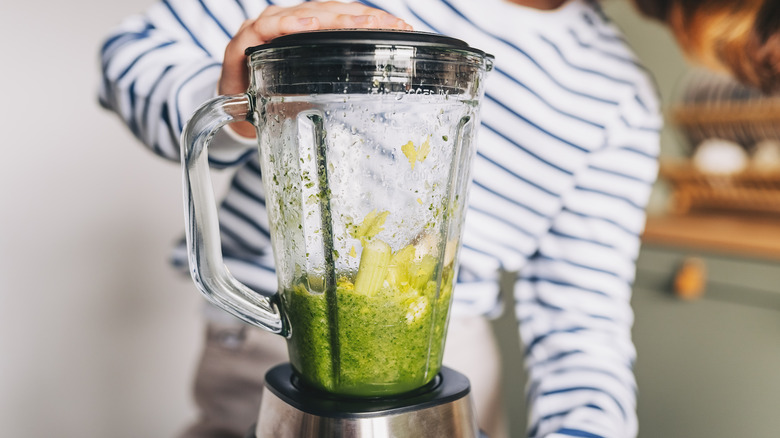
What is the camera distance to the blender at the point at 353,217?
1.25 feet

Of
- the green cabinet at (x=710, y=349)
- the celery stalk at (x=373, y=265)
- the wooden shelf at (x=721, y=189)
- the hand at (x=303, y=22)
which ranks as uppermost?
the hand at (x=303, y=22)

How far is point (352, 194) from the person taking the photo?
Result: 0.40 meters

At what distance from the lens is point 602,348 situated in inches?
27.7

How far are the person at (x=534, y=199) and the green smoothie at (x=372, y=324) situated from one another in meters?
0.30

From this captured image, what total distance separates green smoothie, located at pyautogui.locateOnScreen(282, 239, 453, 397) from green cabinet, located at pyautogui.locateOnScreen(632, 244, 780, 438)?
101 cm

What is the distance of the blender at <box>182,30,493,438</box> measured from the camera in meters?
0.38

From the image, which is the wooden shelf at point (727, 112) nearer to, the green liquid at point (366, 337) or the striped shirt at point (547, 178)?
the striped shirt at point (547, 178)

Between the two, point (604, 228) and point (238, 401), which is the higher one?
point (604, 228)

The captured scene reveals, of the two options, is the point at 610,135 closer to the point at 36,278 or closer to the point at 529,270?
the point at 529,270

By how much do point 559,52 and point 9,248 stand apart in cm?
95

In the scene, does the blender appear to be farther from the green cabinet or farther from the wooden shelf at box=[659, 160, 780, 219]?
the wooden shelf at box=[659, 160, 780, 219]

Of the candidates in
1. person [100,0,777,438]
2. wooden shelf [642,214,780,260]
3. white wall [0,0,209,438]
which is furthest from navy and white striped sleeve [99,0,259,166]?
wooden shelf [642,214,780,260]

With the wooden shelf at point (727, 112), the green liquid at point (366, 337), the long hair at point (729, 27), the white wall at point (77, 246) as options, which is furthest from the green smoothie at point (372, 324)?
the wooden shelf at point (727, 112)

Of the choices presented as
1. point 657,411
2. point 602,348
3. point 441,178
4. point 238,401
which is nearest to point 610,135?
point 602,348
